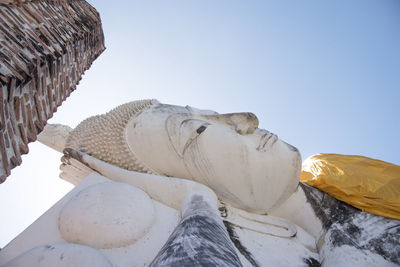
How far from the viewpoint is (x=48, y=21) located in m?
2.40

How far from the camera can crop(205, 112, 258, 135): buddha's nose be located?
226 centimetres

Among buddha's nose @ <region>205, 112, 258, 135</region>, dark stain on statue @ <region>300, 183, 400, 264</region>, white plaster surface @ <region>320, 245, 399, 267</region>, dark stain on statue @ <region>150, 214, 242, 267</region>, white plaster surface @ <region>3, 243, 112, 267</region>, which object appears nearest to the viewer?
dark stain on statue @ <region>150, 214, 242, 267</region>

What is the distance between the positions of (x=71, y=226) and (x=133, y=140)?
93 cm

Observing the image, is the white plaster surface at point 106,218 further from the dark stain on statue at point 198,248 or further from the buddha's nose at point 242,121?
the buddha's nose at point 242,121

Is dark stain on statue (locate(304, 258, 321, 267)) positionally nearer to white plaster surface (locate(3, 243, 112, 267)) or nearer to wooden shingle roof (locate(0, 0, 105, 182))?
white plaster surface (locate(3, 243, 112, 267))

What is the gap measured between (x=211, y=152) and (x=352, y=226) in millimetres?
1158

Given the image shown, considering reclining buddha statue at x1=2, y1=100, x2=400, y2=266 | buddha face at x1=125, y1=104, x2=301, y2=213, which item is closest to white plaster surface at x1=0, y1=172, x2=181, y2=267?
reclining buddha statue at x1=2, y1=100, x2=400, y2=266

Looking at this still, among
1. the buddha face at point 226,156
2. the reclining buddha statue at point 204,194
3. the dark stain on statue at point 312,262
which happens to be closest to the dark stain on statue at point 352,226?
the reclining buddha statue at point 204,194

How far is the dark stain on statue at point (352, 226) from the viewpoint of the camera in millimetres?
1924

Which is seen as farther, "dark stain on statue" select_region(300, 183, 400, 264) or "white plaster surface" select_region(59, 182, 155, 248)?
"dark stain on statue" select_region(300, 183, 400, 264)

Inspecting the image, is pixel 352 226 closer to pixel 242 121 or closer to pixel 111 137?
pixel 242 121

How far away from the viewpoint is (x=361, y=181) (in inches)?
91.6

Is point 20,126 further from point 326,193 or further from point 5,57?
point 326,193

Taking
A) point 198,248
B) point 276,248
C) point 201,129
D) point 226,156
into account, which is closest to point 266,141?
point 226,156
